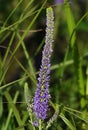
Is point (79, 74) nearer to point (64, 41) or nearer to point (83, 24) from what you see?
point (83, 24)

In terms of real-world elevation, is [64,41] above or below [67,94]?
above

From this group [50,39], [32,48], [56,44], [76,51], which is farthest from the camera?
[56,44]

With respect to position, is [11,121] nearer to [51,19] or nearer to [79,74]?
[79,74]

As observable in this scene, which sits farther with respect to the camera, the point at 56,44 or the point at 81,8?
the point at 81,8

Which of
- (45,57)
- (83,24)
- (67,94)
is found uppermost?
(83,24)

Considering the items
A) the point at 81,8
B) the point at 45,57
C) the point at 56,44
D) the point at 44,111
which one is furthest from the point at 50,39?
the point at 81,8

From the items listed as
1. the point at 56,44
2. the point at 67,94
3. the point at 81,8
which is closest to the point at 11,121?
the point at 67,94

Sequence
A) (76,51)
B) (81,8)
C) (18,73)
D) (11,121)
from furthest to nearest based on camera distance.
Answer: (81,8)
(18,73)
(76,51)
(11,121)
